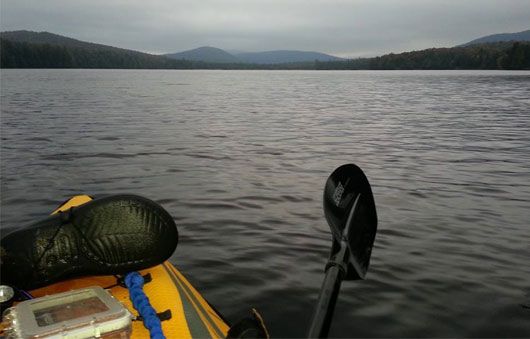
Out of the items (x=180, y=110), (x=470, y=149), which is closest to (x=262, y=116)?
(x=180, y=110)

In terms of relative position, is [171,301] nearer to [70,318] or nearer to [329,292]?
[70,318]

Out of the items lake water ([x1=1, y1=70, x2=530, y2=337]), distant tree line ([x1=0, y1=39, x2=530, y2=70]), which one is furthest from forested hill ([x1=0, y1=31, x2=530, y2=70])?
lake water ([x1=1, y1=70, x2=530, y2=337])

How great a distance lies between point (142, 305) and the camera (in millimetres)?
2961

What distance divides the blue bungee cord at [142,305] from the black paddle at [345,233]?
3.39ft

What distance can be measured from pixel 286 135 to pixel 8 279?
1385 cm

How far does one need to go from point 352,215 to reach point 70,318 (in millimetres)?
2025

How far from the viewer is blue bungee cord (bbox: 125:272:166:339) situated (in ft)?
8.87

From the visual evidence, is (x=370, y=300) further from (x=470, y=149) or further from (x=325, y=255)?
(x=470, y=149)

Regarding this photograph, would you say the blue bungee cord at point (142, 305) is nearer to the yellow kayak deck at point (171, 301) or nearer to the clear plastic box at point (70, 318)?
→ the yellow kayak deck at point (171, 301)

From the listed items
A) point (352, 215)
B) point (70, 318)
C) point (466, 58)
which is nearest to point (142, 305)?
point (70, 318)

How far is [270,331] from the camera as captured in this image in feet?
13.8

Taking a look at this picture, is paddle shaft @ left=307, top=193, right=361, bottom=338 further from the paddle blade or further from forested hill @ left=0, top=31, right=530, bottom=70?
forested hill @ left=0, top=31, right=530, bottom=70

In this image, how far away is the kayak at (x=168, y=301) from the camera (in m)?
2.87

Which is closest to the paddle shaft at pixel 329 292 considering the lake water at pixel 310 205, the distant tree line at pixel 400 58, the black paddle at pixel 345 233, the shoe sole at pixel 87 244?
the black paddle at pixel 345 233
